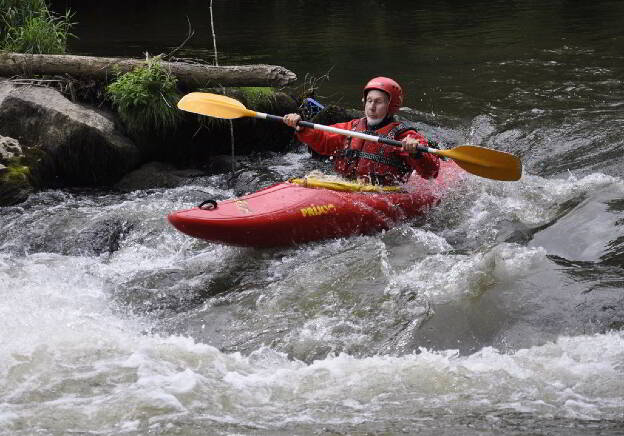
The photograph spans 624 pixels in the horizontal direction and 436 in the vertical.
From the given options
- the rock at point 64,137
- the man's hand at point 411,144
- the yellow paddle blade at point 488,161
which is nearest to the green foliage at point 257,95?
the rock at point 64,137

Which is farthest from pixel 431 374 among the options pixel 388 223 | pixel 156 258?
pixel 156 258

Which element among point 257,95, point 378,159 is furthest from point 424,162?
point 257,95

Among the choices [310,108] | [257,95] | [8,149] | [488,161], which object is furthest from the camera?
[257,95]

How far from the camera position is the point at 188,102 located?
6.12 metres

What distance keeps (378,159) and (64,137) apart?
99.9 inches

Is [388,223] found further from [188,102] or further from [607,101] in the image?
[607,101]

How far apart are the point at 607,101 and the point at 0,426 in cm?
700

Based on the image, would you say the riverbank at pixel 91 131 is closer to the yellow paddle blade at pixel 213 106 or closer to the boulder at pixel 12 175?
the boulder at pixel 12 175

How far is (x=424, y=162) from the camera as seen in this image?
5.57 meters

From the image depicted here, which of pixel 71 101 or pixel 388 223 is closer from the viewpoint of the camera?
pixel 388 223

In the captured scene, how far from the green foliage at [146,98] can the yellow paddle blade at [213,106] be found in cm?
74

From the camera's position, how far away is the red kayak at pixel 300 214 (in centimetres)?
499

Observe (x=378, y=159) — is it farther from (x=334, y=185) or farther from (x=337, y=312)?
(x=337, y=312)

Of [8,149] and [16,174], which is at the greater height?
[8,149]
